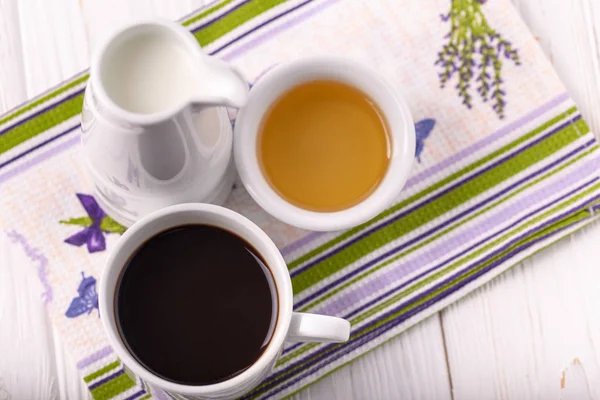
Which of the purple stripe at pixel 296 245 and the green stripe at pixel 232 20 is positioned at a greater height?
the green stripe at pixel 232 20

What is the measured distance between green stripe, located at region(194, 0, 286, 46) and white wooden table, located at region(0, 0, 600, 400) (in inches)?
1.5

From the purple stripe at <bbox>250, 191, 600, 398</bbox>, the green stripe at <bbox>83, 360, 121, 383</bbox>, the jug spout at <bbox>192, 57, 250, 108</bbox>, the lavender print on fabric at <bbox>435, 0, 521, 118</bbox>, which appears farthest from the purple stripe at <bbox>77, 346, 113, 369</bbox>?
the lavender print on fabric at <bbox>435, 0, 521, 118</bbox>

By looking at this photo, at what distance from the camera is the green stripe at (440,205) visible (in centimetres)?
58

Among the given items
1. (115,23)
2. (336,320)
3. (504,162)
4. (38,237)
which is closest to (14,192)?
(38,237)

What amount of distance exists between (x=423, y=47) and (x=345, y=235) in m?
0.18

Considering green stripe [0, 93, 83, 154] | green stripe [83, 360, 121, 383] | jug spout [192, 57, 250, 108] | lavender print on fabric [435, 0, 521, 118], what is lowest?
green stripe [83, 360, 121, 383]

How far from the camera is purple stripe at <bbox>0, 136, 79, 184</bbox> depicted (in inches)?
22.5

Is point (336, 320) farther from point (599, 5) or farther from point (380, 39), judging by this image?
point (599, 5)

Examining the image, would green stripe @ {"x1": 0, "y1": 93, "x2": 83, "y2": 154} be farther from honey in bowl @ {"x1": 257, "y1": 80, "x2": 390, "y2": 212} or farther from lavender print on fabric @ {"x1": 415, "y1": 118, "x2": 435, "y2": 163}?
lavender print on fabric @ {"x1": 415, "y1": 118, "x2": 435, "y2": 163}

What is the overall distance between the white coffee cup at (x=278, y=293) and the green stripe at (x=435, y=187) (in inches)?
3.8

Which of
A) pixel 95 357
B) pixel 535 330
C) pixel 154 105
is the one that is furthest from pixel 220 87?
pixel 535 330

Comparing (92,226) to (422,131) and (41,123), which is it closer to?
(41,123)

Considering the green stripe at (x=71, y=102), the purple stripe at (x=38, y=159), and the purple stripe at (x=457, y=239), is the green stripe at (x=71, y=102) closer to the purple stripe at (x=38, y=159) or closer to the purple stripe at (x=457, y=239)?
the purple stripe at (x=38, y=159)

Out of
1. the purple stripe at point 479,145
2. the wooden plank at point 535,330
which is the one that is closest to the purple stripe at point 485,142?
the purple stripe at point 479,145
